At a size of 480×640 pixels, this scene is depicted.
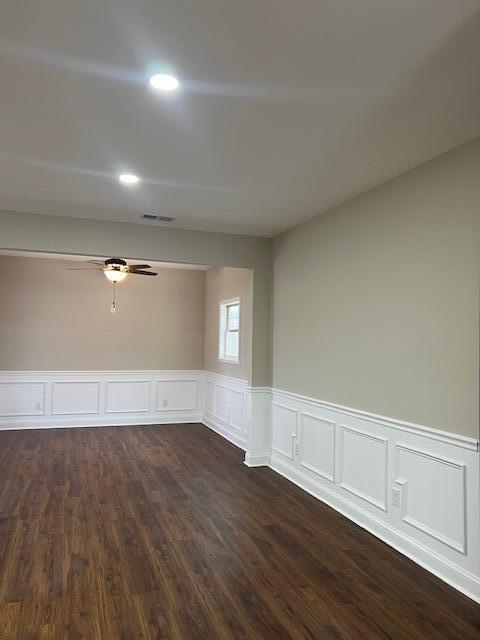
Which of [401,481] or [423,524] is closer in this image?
[423,524]

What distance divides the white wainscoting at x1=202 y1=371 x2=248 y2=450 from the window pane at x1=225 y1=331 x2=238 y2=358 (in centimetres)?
36

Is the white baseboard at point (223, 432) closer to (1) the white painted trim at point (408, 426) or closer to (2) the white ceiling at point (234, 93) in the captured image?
(1) the white painted trim at point (408, 426)

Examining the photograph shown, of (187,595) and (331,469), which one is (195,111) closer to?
(187,595)

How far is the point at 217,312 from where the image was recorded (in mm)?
7695

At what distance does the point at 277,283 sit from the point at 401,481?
9.11 ft

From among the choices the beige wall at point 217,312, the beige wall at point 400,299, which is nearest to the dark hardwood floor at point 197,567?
the beige wall at point 400,299

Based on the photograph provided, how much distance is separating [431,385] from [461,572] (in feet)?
3.65

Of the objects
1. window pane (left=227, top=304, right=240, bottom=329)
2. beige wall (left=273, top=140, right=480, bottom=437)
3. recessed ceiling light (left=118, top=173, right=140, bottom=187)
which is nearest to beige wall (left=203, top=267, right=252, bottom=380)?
window pane (left=227, top=304, right=240, bottom=329)

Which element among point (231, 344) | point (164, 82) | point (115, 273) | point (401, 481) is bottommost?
point (401, 481)

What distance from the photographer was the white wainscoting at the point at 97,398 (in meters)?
7.41

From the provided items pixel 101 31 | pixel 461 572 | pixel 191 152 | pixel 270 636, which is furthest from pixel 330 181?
pixel 270 636

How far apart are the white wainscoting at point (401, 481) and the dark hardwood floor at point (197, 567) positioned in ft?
0.42

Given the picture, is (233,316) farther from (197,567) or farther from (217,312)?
(197,567)

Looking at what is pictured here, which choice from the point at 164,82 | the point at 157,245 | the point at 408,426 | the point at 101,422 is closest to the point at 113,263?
the point at 157,245
